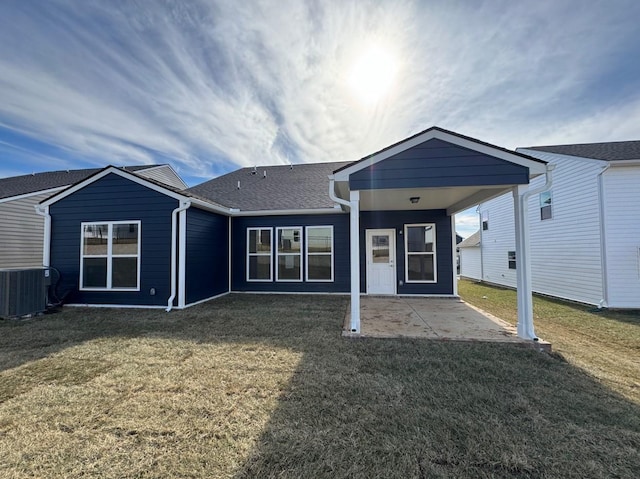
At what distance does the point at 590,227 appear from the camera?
26.3 ft

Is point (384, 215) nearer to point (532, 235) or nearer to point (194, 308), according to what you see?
point (194, 308)

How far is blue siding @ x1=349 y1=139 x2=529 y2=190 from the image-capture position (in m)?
4.54

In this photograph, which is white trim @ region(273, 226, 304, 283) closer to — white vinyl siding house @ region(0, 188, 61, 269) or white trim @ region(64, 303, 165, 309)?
white trim @ region(64, 303, 165, 309)

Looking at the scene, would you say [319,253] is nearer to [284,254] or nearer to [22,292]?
[284,254]

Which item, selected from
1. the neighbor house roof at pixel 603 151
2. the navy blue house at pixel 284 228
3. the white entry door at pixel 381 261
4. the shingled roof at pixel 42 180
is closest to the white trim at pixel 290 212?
the navy blue house at pixel 284 228

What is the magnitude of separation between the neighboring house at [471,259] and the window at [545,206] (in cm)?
590

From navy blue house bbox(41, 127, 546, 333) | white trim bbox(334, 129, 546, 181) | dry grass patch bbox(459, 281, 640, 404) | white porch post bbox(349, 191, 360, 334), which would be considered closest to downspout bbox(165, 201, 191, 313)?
navy blue house bbox(41, 127, 546, 333)

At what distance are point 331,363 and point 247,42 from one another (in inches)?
280

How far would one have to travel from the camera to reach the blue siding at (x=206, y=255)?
22.9 feet

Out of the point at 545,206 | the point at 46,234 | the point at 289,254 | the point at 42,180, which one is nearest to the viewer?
the point at 46,234

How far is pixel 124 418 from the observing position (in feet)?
7.63

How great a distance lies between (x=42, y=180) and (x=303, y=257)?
47.5ft

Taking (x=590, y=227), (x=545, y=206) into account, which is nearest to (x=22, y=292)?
(x=590, y=227)

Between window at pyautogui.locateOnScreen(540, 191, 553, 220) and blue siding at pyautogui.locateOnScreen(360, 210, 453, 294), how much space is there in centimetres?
471
